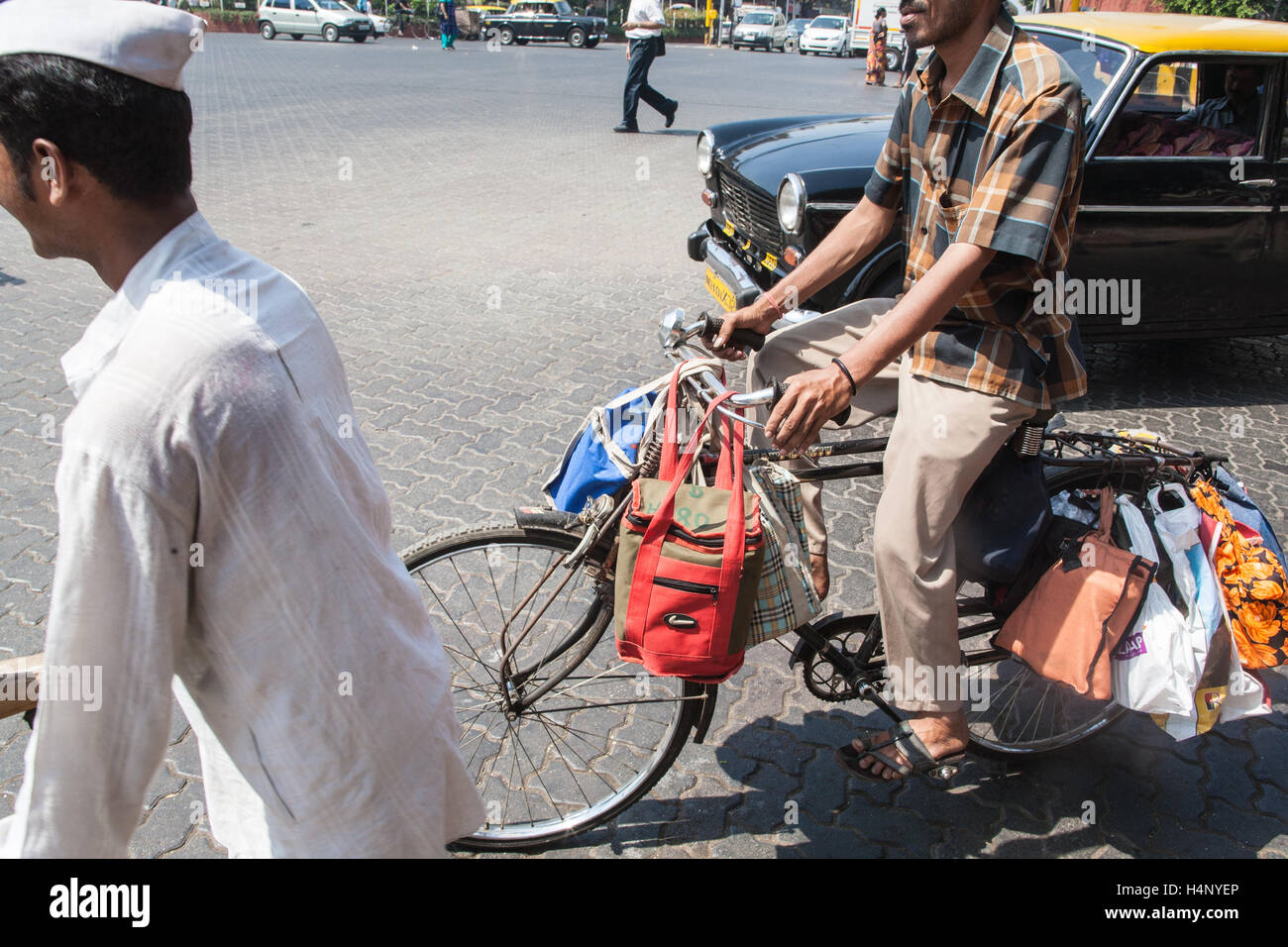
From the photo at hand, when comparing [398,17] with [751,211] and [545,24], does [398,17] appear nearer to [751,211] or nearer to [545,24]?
[545,24]

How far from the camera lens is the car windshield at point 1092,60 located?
5.11 metres

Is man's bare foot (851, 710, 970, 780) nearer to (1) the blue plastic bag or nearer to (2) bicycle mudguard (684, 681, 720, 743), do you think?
(2) bicycle mudguard (684, 681, 720, 743)

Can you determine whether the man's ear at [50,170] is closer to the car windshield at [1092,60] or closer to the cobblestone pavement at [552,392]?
the cobblestone pavement at [552,392]

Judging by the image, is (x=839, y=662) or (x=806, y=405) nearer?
(x=806, y=405)

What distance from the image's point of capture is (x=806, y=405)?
2031 millimetres

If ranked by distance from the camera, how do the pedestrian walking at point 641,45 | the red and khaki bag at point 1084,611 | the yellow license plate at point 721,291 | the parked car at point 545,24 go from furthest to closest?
the parked car at point 545,24 → the pedestrian walking at point 641,45 → the yellow license plate at point 721,291 → the red and khaki bag at point 1084,611

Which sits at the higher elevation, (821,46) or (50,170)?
(821,46)

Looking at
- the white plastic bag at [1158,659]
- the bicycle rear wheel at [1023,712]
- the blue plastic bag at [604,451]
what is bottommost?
the bicycle rear wheel at [1023,712]

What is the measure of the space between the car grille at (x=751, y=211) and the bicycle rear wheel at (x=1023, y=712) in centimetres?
309

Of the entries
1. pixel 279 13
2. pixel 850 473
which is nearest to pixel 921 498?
pixel 850 473

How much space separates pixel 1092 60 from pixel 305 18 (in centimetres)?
3100

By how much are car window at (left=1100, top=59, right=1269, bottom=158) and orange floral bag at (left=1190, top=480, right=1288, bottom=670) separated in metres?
3.42

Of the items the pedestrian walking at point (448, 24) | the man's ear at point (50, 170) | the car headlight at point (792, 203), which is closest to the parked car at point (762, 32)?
the pedestrian walking at point (448, 24)

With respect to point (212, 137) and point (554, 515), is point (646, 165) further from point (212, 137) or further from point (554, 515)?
point (554, 515)
